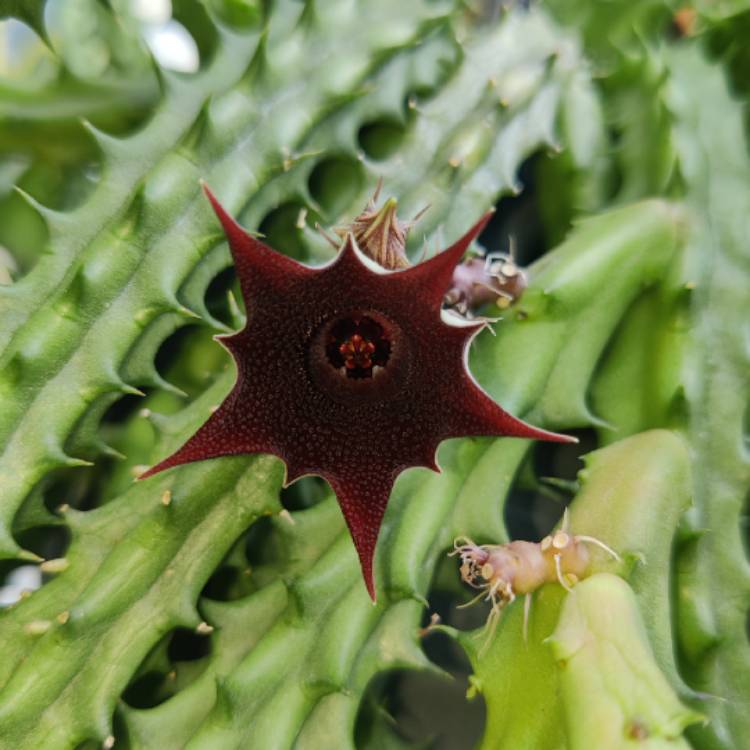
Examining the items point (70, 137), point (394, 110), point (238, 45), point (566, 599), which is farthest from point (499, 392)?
point (70, 137)

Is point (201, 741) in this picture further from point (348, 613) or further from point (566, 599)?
point (566, 599)
